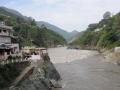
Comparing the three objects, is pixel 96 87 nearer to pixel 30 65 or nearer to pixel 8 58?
pixel 30 65

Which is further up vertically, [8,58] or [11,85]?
[8,58]

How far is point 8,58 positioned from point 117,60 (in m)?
43.1

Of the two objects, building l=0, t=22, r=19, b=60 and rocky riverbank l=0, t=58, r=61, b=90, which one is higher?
building l=0, t=22, r=19, b=60

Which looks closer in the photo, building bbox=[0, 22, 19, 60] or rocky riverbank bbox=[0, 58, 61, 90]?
rocky riverbank bbox=[0, 58, 61, 90]

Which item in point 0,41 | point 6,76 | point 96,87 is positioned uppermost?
point 0,41

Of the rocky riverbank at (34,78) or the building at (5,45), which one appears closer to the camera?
the rocky riverbank at (34,78)

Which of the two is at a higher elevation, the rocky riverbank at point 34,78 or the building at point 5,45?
the building at point 5,45

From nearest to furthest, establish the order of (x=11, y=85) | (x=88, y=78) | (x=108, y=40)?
(x=11, y=85) → (x=88, y=78) → (x=108, y=40)

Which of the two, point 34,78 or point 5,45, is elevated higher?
point 5,45

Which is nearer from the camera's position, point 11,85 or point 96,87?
point 11,85

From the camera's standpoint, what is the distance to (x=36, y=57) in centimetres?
4619

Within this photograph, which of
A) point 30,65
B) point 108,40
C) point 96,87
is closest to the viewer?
point 30,65

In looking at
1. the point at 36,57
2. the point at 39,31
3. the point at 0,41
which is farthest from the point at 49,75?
the point at 39,31

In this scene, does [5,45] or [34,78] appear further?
[5,45]
